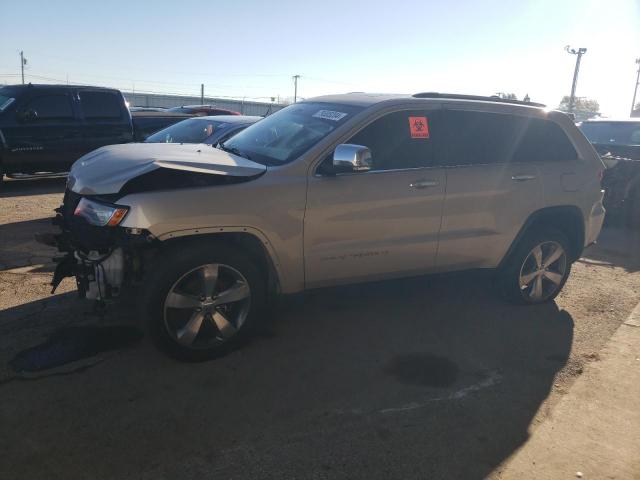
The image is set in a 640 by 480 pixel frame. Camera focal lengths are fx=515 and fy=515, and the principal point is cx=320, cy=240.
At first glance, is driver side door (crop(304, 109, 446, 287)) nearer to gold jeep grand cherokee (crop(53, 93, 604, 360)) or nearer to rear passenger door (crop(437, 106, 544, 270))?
gold jeep grand cherokee (crop(53, 93, 604, 360))

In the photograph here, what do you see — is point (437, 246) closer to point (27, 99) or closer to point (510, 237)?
point (510, 237)

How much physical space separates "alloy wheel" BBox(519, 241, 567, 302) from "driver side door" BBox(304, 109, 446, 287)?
3.83 ft

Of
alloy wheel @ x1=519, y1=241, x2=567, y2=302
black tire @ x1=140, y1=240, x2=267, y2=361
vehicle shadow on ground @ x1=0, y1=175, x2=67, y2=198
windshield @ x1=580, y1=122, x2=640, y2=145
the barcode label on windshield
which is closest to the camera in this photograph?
black tire @ x1=140, y1=240, x2=267, y2=361

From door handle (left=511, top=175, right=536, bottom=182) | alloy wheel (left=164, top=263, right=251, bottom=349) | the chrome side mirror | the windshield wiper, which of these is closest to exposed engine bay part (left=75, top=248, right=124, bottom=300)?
alloy wheel (left=164, top=263, right=251, bottom=349)

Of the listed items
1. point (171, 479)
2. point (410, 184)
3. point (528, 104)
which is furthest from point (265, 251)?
point (528, 104)

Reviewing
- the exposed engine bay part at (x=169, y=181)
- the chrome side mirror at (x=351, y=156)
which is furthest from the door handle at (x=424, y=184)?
the exposed engine bay part at (x=169, y=181)

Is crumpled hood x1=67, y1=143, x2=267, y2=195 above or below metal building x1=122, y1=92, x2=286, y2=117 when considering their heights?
below

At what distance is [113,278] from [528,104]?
396cm

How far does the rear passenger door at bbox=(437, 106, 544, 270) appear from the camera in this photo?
4328 millimetres

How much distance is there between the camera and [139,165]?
3.41 meters

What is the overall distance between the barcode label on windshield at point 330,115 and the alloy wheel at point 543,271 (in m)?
2.25

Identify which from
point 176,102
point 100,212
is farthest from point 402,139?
point 176,102

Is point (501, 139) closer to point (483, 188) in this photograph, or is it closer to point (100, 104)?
point (483, 188)

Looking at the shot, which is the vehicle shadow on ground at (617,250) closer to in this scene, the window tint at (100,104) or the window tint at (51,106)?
the window tint at (100,104)
